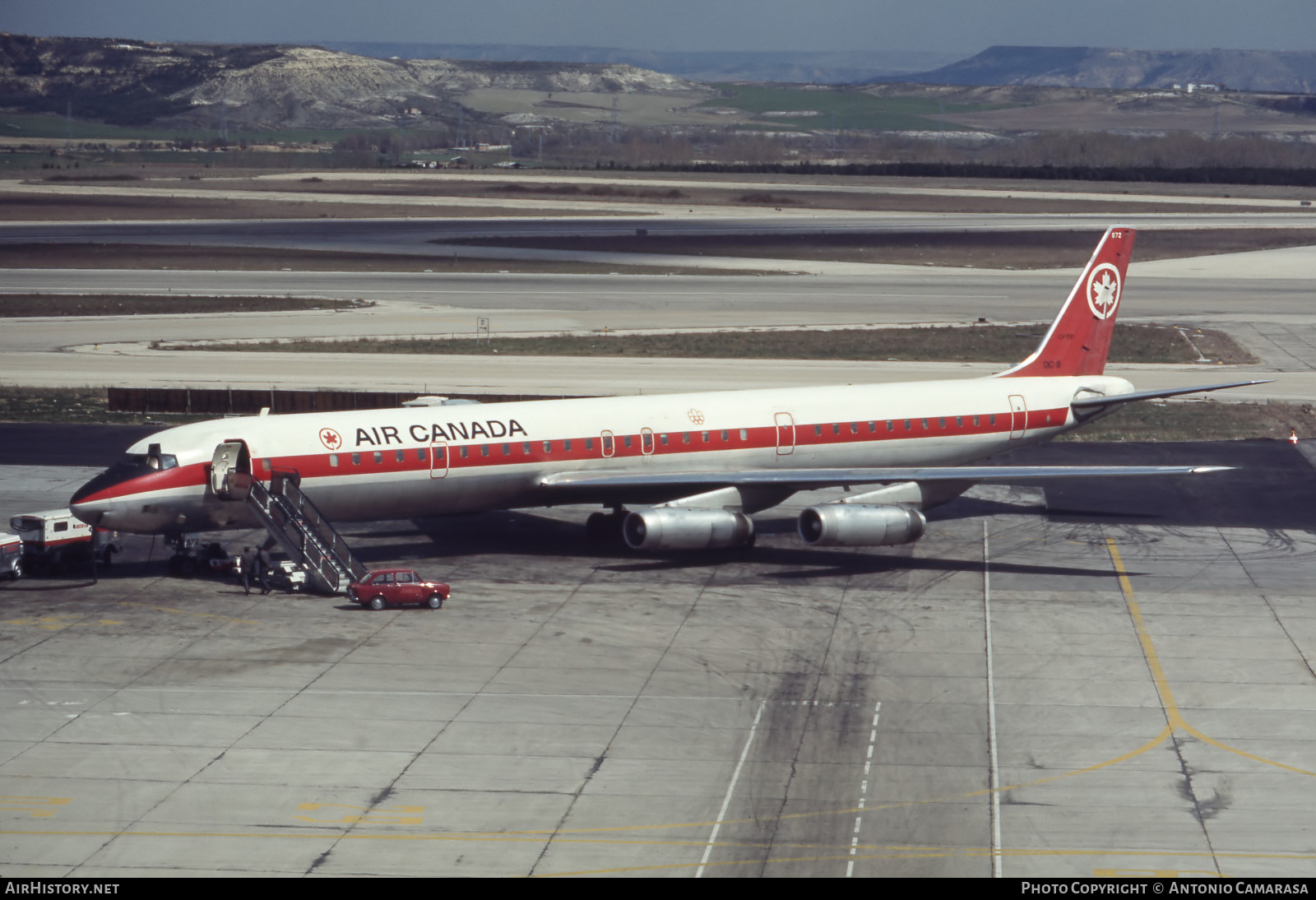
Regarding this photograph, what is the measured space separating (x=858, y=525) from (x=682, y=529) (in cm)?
492

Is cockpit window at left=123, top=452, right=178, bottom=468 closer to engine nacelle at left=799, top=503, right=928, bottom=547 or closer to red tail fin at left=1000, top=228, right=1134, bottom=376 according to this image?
engine nacelle at left=799, top=503, right=928, bottom=547

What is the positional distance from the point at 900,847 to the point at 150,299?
8707 cm

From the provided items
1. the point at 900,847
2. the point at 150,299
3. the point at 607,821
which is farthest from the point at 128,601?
the point at 150,299

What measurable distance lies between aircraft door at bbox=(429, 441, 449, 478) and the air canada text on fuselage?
17 centimetres

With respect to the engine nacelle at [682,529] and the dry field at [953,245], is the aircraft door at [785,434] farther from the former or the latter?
the dry field at [953,245]

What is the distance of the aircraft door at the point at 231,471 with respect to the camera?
38875 millimetres

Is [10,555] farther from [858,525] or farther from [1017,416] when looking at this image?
[1017,416]

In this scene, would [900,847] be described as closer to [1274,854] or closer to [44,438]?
[1274,854]

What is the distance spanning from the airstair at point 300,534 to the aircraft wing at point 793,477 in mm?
6470

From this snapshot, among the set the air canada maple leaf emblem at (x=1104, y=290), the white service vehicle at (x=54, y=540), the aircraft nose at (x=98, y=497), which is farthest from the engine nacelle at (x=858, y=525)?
the white service vehicle at (x=54, y=540)

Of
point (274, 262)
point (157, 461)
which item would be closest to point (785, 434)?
point (157, 461)

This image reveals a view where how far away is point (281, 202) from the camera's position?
17712 centimetres

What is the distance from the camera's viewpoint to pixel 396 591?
3772 centimetres
